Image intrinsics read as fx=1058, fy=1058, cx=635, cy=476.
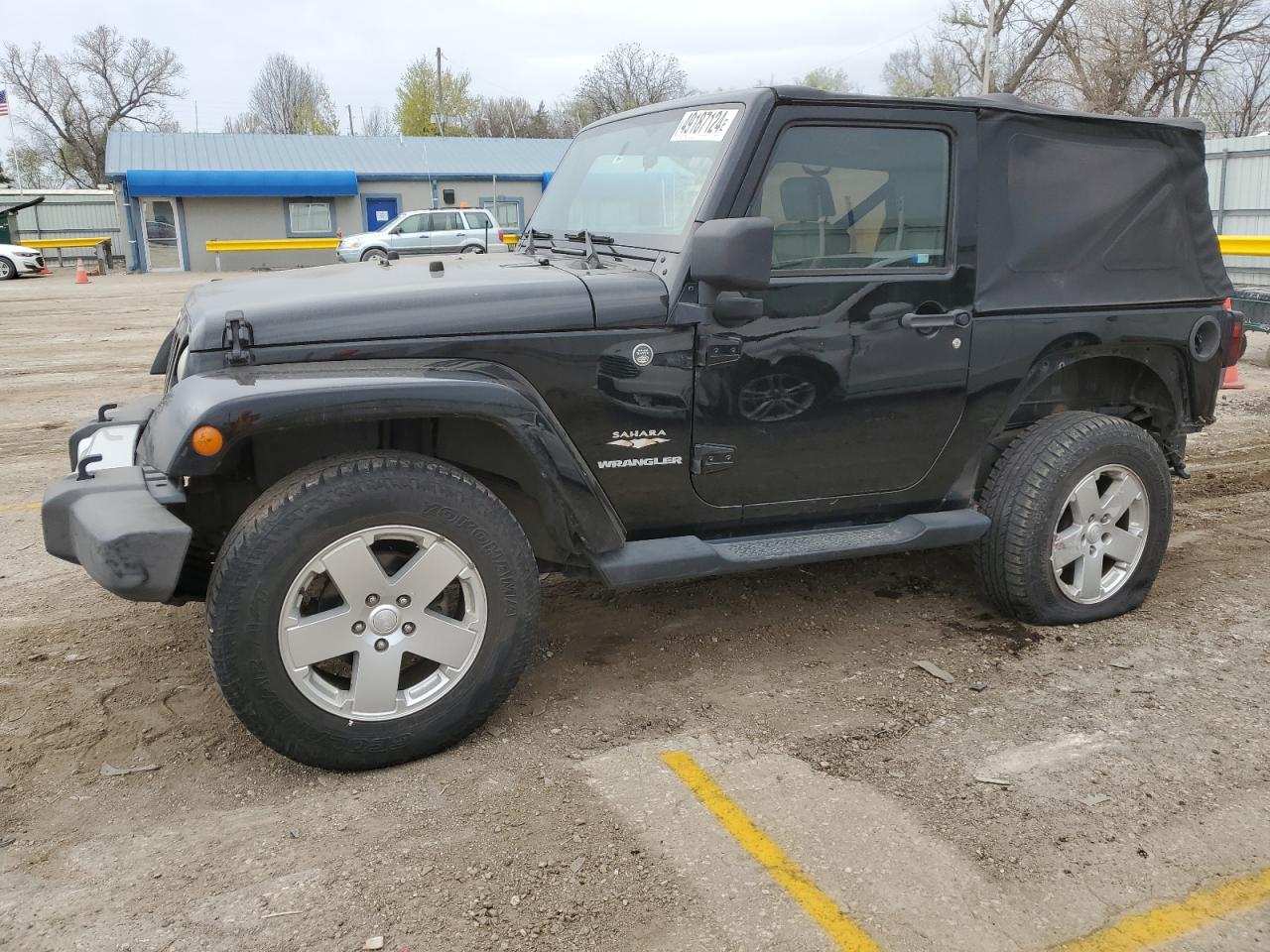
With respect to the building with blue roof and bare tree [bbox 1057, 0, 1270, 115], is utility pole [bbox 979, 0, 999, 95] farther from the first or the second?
the building with blue roof

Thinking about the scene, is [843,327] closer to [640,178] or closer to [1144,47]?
[640,178]

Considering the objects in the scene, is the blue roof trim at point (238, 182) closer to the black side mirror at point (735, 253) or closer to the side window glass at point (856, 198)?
the side window glass at point (856, 198)

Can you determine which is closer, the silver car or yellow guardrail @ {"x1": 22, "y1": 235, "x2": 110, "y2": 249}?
the silver car

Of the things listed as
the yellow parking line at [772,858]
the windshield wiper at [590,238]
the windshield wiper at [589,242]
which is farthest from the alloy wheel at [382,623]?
the windshield wiper at [590,238]

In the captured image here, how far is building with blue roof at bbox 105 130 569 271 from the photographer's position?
3350 centimetres

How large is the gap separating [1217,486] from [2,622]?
6304 millimetres

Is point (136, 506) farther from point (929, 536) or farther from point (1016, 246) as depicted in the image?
point (1016, 246)

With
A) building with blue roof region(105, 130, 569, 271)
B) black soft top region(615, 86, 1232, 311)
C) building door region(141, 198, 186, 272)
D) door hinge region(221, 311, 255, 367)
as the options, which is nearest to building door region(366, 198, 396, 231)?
building with blue roof region(105, 130, 569, 271)

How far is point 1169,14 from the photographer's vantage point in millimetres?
29016

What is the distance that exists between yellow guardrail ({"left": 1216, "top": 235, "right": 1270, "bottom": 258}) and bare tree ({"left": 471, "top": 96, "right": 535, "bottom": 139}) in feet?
190

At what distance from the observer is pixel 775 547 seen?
3637 millimetres

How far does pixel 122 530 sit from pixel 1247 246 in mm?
15436

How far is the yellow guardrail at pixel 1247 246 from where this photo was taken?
1414cm

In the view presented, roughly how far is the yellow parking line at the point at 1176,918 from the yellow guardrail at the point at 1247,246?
13.8 meters
